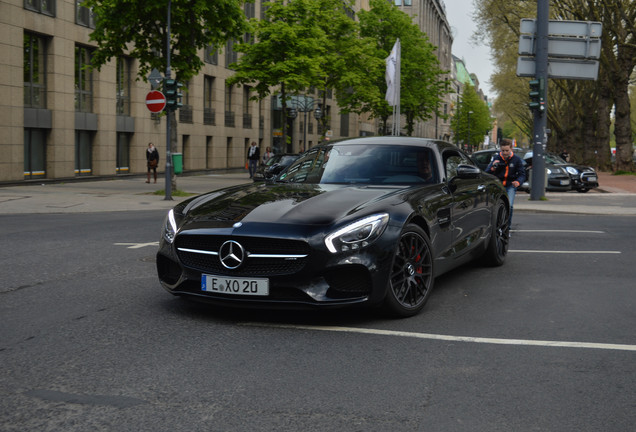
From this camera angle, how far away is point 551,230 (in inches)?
520

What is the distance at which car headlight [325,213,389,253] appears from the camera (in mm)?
5437

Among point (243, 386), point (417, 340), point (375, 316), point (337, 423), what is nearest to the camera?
point (337, 423)

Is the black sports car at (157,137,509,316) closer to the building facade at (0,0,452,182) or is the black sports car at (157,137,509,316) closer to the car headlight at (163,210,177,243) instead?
the car headlight at (163,210,177,243)

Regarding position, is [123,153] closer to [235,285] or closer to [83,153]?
[83,153]

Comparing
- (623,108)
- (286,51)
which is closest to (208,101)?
(286,51)

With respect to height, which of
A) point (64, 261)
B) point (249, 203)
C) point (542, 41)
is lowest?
point (64, 261)

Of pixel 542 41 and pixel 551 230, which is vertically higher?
pixel 542 41

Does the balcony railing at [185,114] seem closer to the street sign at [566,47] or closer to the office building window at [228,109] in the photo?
the office building window at [228,109]

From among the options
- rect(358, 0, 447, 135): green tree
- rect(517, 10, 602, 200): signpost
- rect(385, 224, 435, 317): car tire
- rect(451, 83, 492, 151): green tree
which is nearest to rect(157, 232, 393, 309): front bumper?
rect(385, 224, 435, 317): car tire

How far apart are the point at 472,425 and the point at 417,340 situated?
1.68 meters

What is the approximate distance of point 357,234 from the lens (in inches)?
218

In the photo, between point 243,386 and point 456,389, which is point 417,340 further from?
point 243,386

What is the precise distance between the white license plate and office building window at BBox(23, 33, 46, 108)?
24.9 m

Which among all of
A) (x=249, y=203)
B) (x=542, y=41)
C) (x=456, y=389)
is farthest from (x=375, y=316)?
(x=542, y=41)
